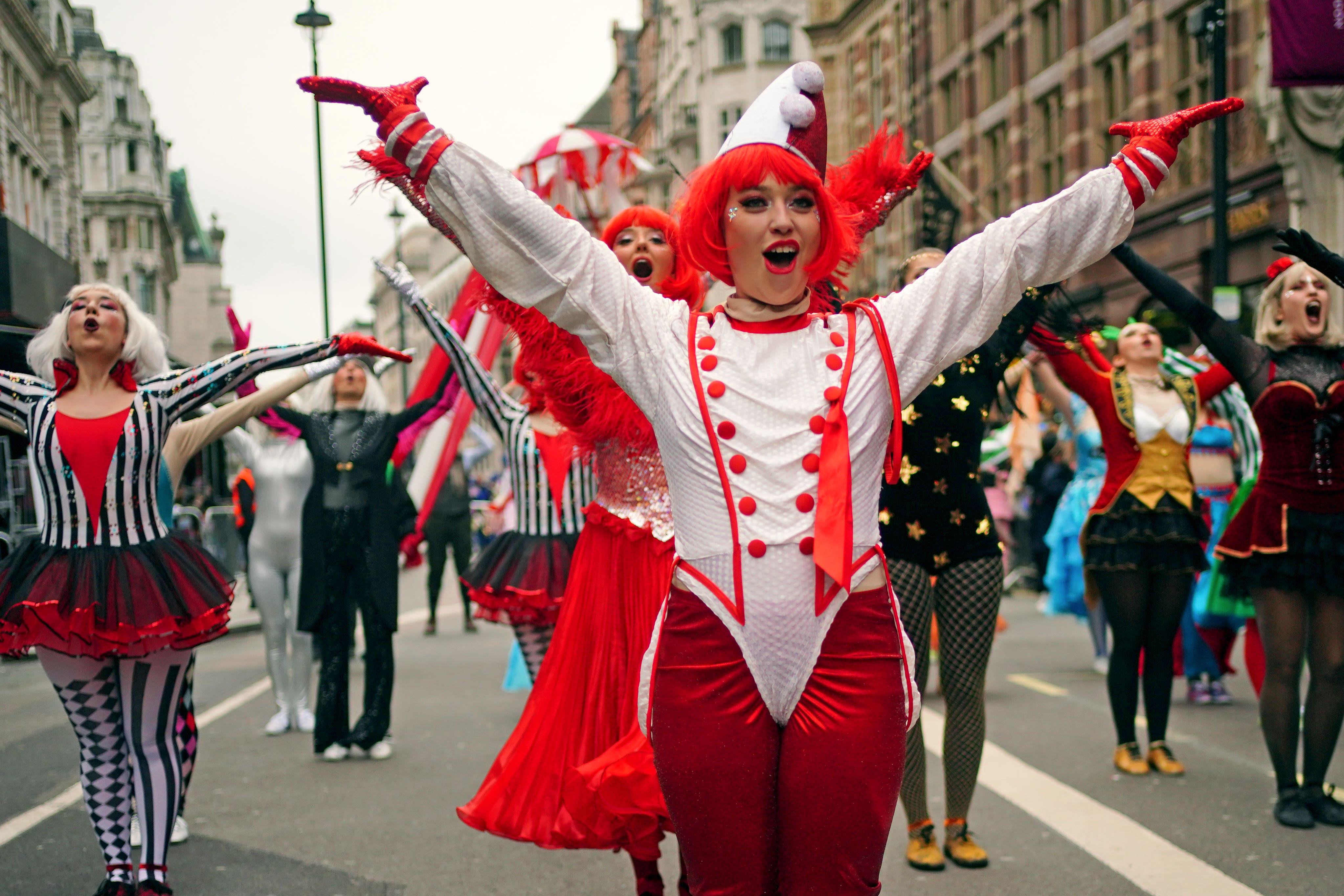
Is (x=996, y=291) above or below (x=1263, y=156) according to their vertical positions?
below

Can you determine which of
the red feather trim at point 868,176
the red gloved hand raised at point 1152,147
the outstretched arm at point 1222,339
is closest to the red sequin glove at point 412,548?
the outstretched arm at point 1222,339

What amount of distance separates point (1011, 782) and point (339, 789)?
3.04 m

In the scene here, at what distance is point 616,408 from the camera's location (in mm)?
4133

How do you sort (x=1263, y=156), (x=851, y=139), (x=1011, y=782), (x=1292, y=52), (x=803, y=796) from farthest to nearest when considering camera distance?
(x=851, y=139), (x=1263, y=156), (x=1292, y=52), (x=1011, y=782), (x=803, y=796)

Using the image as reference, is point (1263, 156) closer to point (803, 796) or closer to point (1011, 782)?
point (1011, 782)

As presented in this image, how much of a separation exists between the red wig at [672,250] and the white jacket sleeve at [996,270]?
167 cm

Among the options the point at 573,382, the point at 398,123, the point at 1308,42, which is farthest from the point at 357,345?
the point at 1308,42

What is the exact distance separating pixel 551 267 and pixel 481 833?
342 centimetres

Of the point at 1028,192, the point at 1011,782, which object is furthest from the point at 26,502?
the point at 1028,192

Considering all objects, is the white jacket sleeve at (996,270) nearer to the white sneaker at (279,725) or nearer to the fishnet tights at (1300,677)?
the fishnet tights at (1300,677)

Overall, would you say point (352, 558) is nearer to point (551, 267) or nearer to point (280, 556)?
point (280, 556)

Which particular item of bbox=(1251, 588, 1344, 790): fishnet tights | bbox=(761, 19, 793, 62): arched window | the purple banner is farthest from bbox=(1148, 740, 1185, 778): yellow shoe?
bbox=(761, 19, 793, 62): arched window

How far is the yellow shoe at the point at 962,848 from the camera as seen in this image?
4.64m

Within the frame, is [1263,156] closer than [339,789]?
No
